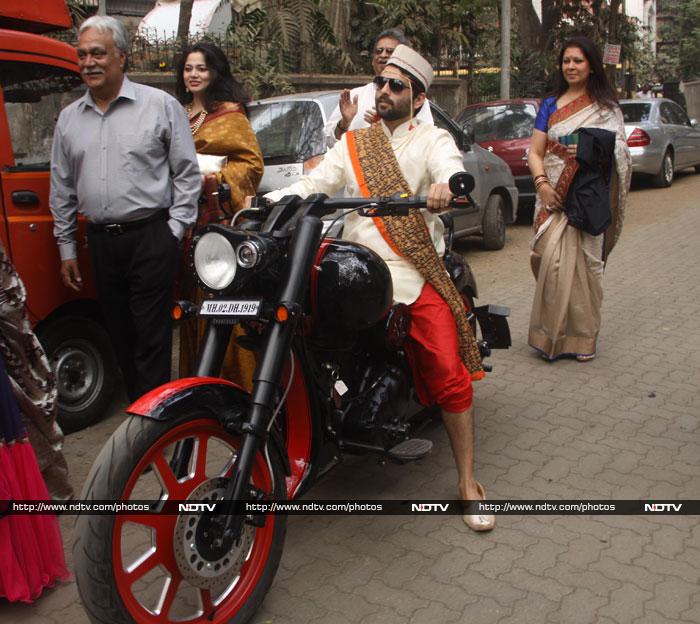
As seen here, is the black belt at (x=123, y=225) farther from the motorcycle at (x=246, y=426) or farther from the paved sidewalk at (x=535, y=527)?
the paved sidewalk at (x=535, y=527)

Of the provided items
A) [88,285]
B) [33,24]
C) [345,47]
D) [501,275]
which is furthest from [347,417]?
[345,47]

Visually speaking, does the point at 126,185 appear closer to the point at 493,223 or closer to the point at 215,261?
the point at 215,261

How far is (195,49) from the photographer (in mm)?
4602

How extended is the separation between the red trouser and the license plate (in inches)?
40.4

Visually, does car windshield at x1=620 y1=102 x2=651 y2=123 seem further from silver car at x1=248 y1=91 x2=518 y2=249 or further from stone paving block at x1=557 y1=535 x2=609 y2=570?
stone paving block at x1=557 y1=535 x2=609 y2=570

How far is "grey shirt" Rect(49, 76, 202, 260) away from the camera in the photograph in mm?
4000

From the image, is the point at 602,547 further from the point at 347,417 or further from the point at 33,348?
the point at 33,348

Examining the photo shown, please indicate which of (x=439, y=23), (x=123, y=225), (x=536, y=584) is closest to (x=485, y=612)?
(x=536, y=584)

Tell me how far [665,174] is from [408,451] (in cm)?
1329

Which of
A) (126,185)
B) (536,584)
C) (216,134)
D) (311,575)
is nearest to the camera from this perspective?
(536,584)

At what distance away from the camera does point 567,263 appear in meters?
5.55

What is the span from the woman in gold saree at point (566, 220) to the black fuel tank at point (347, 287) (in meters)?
2.66

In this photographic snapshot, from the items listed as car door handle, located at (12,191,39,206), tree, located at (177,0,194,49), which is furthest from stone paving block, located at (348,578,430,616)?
tree, located at (177,0,194,49)

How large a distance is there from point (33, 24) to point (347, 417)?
2.96 metres
